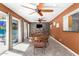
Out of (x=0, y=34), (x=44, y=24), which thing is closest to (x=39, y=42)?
(x=0, y=34)

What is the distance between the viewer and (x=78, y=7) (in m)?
5.12

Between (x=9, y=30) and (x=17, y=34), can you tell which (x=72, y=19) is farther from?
(x=17, y=34)

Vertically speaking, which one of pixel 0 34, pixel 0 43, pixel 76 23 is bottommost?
pixel 0 43

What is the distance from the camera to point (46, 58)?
1.95 metres

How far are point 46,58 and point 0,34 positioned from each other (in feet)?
23.7

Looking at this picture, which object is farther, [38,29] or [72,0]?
[38,29]

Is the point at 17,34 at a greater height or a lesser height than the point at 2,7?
lesser

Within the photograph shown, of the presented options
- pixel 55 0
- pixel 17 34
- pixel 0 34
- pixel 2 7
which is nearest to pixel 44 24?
pixel 17 34

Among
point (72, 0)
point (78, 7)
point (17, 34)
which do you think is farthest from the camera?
point (17, 34)

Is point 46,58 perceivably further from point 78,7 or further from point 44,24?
point 44,24

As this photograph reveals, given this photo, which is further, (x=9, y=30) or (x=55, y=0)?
(x=9, y=30)

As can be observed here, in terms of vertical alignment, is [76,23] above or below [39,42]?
above

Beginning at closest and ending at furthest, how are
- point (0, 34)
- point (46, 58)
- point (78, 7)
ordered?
1. point (46, 58)
2. point (78, 7)
3. point (0, 34)

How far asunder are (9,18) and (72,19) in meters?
3.12
